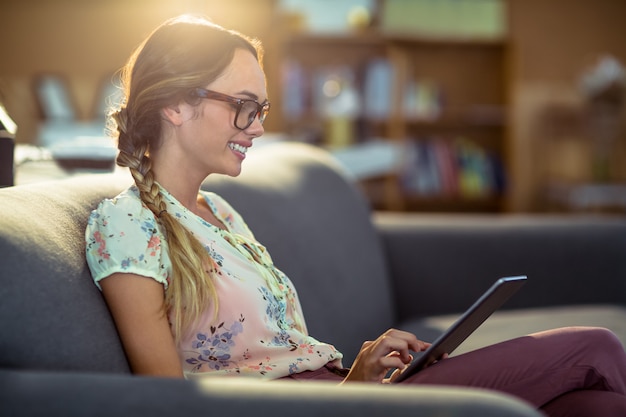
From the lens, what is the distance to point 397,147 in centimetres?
514

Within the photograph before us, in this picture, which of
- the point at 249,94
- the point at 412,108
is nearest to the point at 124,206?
the point at 249,94

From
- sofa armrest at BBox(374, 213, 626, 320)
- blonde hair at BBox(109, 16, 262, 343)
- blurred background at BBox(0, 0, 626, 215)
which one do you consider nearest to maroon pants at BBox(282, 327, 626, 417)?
blonde hair at BBox(109, 16, 262, 343)

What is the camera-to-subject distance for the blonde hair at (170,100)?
3.85 ft

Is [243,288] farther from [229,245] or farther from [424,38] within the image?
[424,38]

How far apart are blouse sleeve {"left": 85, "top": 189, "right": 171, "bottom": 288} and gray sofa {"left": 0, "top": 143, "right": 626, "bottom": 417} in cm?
2

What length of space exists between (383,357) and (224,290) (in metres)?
0.26

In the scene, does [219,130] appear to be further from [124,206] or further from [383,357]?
[383,357]

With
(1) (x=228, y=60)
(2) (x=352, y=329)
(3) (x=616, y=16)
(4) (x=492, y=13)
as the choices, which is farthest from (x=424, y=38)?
(1) (x=228, y=60)

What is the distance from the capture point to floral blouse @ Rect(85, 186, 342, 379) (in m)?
1.11

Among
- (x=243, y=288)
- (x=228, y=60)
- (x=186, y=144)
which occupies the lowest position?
(x=243, y=288)

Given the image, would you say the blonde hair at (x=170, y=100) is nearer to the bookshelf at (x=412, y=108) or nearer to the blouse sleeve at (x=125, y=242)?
the blouse sleeve at (x=125, y=242)

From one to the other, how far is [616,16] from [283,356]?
220 inches

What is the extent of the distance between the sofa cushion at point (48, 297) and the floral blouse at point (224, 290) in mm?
40

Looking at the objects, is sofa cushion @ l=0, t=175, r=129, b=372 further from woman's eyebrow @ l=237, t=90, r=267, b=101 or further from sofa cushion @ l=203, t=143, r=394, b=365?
sofa cushion @ l=203, t=143, r=394, b=365
